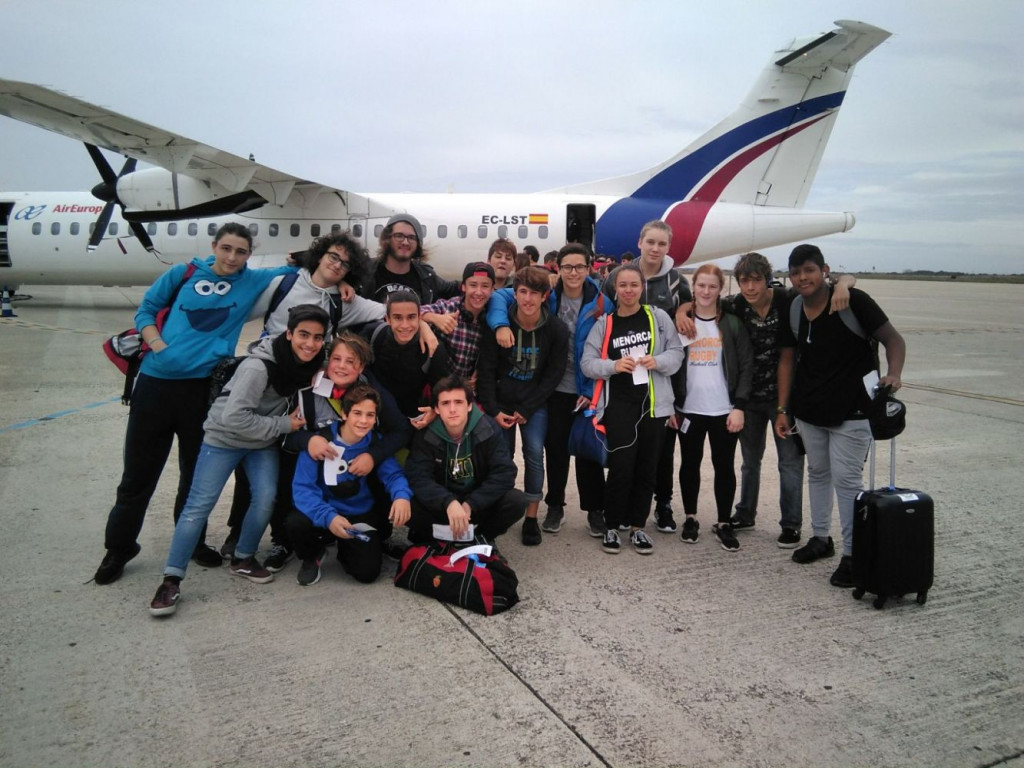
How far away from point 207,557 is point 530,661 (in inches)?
80.5

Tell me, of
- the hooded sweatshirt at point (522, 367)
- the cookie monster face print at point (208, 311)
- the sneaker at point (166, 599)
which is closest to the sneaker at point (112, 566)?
the sneaker at point (166, 599)

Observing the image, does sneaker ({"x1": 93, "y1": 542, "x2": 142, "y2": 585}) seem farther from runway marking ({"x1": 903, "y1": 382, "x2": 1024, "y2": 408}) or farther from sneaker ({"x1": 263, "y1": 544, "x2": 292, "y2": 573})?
runway marking ({"x1": 903, "y1": 382, "x2": 1024, "y2": 408})

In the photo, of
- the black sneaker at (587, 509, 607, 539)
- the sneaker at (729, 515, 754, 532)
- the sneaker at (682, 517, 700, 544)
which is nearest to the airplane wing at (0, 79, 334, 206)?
the black sneaker at (587, 509, 607, 539)

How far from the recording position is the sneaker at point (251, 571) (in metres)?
3.56

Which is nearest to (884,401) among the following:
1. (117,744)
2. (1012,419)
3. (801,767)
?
(801,767)

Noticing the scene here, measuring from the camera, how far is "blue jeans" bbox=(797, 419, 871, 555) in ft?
12.0

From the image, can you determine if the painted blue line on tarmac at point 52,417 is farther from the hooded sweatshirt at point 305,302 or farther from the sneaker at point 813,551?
the sneaker at point 813,551

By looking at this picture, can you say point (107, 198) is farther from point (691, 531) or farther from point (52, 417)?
point (691, 531)

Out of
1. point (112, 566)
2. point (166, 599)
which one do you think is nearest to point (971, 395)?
point (166, 599)

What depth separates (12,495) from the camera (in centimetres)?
459

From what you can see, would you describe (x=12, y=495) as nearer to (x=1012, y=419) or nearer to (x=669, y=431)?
(x=669, y=431)

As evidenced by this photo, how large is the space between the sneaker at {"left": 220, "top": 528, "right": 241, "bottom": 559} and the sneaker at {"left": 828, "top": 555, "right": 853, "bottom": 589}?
133 inches

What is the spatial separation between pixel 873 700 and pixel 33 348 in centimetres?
1271

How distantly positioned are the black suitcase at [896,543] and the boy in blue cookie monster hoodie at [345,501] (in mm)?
2371
